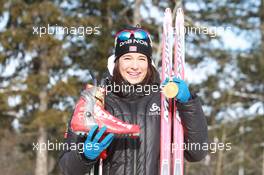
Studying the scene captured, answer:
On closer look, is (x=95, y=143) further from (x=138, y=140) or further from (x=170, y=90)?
(x=170, y=90)

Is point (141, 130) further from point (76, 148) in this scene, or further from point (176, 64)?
point (176, 64)

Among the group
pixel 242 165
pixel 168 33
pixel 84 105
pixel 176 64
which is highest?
pixel 242 165

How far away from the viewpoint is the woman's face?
2.71 metres

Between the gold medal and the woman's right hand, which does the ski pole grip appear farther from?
the woman's right hand

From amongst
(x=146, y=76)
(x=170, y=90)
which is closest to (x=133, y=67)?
(x=146, y=76)

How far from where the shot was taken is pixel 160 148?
2723 mm

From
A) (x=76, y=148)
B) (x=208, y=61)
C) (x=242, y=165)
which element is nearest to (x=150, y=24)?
(x=208, y=61)

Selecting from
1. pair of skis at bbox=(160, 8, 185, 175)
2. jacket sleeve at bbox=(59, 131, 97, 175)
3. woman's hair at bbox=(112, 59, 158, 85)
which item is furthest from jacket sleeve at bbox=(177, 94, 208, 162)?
jacket sleeve at bbox=(59, 131, 97, 175)

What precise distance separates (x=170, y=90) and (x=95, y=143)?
18.7 inches

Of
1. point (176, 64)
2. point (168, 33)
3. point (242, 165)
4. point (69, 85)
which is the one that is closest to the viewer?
point (176, 64)

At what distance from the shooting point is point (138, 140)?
2.63 meters

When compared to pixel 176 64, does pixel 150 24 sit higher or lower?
higher

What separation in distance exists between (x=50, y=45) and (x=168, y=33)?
11651mm

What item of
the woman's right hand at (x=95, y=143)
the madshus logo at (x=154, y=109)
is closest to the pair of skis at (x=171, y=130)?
the madshus logo at (x=154, y=109)
